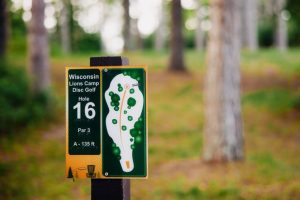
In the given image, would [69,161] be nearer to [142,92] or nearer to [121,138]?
[121,138]

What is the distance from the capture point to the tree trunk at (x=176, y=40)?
1998cm

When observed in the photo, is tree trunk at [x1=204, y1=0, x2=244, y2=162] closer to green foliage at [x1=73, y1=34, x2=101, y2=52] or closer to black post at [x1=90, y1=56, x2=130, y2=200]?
black post at [x1=90, y1=56, x2=130, y2=200]

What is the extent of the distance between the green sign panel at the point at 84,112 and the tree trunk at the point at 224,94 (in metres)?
6.15

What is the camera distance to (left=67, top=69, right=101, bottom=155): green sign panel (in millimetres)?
3619

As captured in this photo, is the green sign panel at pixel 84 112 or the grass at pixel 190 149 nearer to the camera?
the green sign panel at pixel 84 112

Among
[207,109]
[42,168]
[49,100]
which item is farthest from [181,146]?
[49,100]

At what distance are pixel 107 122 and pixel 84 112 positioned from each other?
20cm

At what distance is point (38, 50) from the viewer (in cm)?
1438

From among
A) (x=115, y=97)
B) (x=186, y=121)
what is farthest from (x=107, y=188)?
(x=186, y=121)

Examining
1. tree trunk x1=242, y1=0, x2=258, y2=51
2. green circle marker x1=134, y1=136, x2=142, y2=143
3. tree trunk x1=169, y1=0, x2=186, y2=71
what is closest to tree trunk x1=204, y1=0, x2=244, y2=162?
green circle marker x1=134, y1=136, x2=142, y2=143

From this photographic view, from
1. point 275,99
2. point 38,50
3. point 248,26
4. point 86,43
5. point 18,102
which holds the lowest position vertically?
point 18,102

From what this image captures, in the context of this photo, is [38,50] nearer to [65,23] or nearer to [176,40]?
[176,40]

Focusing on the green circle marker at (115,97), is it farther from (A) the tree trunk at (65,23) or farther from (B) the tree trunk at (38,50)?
(A) the tree trunk at (65,23)

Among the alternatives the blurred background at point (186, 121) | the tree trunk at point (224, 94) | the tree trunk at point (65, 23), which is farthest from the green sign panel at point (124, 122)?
the tree trunk at point (65, 23)
